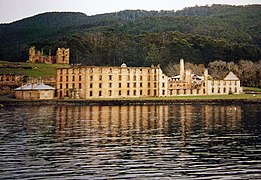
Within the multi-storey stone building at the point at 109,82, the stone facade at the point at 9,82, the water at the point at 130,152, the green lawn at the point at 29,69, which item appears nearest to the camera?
the water at the point at 130,152

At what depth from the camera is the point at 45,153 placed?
1120 inches

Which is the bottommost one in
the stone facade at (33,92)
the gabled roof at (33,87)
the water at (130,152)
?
the water at (130,152)

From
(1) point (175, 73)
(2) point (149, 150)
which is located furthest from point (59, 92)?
(2) point (149, 150)

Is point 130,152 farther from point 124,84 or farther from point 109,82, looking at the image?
point 124,84

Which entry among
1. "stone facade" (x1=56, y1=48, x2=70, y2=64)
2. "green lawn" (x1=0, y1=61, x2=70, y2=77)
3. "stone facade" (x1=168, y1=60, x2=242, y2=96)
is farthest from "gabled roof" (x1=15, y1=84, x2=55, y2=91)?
"stone facade" (x1=56, y1=48, x2=70, y2=64)

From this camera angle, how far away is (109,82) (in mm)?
109312

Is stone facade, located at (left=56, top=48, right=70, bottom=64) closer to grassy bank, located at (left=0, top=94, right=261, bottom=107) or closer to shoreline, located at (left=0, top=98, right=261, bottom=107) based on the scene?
grassy bank, located at (left=0, top=94, right=261, bottom=107)

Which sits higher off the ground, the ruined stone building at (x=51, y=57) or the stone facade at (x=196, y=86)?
the ruined stone building at (x=51, y=57)

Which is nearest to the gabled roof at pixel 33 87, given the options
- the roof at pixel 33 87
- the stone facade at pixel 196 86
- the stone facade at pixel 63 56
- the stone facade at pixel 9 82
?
the roof at pixel 33 87

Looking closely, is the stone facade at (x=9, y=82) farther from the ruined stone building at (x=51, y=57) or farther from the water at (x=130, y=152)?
the water at (x=130, y=152)

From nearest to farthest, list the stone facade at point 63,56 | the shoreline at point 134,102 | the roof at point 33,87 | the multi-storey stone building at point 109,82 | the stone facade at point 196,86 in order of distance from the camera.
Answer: the shoreline at point 134,102 → the roof at point 33,87 → the multi-storey stone building at point 109,82 → the stone facade at point 196,86 → the stone facade at point 63,56

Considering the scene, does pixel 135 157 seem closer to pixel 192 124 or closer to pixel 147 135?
pixel 147 135

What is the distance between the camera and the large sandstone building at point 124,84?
10838cm

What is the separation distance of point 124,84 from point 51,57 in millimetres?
45196
